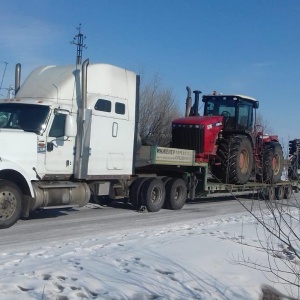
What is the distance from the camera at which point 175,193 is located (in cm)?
1586

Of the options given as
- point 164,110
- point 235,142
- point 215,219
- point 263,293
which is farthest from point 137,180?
point 164,110

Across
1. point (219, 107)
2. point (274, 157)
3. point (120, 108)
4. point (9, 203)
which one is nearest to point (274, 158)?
point (274, 157)

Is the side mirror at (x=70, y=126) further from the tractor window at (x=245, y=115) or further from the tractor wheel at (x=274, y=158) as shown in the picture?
the tractor wheel at (x=274, y=158)

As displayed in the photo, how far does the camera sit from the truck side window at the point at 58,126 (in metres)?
12.0

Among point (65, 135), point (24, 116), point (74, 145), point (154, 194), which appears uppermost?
point (24, 116)

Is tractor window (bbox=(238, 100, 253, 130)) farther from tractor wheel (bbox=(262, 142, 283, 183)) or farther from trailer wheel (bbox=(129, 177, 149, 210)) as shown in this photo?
trailer wheel (bbox=(129, 177, 149, 210))

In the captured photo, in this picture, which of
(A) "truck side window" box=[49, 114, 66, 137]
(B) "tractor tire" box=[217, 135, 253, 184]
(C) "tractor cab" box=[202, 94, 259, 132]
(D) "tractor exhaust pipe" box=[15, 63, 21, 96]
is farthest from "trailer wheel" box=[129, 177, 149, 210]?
(C) "tractor cab" box=[202, 94, 259, 132]

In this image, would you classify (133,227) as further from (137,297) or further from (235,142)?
(235,142)

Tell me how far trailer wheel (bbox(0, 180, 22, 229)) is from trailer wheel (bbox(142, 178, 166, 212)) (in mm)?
4507

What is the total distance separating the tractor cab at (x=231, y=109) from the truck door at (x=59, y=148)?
7.66m

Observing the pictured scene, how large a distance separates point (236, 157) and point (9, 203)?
30.4ft

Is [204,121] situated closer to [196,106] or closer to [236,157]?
[236,157]

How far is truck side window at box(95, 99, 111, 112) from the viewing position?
514 inches

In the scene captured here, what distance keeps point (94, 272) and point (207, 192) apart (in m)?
10.4
